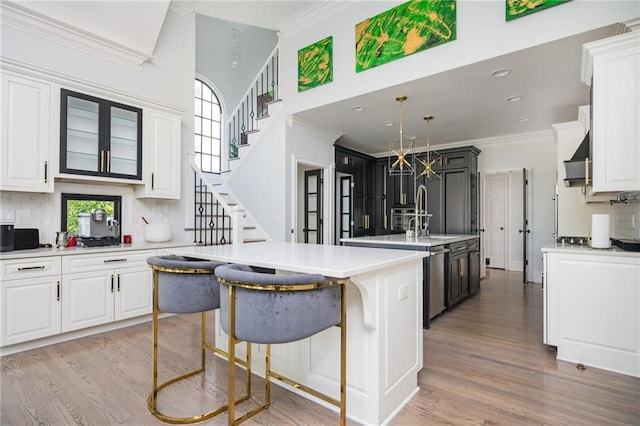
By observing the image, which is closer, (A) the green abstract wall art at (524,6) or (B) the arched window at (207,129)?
(A) the green abstract wall art at (524,6)

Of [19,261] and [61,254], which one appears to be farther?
[61,254]

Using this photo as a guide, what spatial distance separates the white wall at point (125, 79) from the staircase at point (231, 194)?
243 millimetres

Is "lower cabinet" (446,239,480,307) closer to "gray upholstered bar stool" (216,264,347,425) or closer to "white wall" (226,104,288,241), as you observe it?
"white wall" (226,104,288,241)

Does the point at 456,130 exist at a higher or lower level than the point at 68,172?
higher

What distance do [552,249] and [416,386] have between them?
166cm

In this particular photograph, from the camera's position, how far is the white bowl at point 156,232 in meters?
3.89

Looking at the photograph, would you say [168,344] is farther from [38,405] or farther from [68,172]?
[68,172]

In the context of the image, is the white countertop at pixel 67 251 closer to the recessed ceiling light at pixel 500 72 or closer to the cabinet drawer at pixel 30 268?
the cabinet drawer at pixel 30 268

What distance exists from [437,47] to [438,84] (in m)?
0.41

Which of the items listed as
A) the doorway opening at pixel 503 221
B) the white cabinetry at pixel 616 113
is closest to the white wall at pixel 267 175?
the white cabinetry at pixel 616 113

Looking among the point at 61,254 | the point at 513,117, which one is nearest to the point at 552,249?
the point at 513,117

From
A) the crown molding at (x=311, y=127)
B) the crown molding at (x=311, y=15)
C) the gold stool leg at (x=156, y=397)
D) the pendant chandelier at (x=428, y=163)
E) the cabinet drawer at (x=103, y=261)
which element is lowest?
the gold stool leg at (x=156, y=397)

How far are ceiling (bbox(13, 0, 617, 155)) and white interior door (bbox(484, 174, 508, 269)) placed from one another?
5.79ft

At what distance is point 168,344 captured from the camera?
2.97 meters
